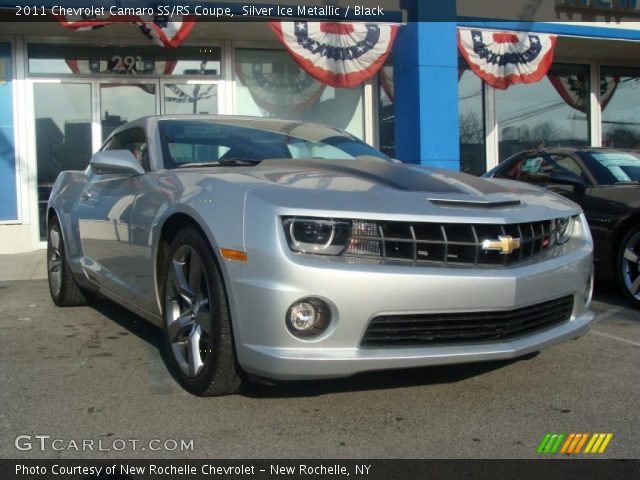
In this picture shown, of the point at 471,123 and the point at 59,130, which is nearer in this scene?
the point at 59,130

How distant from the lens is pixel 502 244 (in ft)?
9.54

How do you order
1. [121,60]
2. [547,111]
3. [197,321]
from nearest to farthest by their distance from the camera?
[197,321]
[121,60]
[547,111]

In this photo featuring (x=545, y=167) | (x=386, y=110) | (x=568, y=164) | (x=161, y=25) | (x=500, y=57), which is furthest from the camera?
(x=386, y=110)

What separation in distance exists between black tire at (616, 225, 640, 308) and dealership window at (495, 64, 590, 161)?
7.42 m

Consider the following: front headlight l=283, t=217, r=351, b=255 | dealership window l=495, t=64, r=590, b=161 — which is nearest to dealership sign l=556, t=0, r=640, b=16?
dealership window l=495, t=64, r=590, b=161

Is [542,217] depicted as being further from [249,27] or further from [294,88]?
[294,88]

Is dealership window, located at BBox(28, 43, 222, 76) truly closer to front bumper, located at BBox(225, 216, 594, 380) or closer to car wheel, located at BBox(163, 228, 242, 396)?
car wheel, located at BBox(163, 228, 242, 396)

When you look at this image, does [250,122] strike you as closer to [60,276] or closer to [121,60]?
[60,276]

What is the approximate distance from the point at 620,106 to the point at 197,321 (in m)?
12.8

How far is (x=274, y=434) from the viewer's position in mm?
2760

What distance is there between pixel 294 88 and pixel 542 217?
8518 mm
